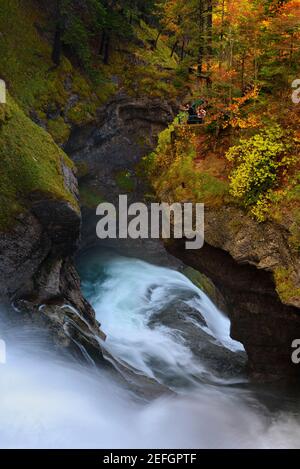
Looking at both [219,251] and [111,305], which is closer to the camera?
[219,251]

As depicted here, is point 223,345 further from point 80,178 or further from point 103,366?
point 80,178

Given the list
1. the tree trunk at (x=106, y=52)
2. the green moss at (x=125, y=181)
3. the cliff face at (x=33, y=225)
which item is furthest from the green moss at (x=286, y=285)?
the tree trunk at (x=106, y=52)

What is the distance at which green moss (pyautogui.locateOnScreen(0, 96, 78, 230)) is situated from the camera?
1140 centimetres

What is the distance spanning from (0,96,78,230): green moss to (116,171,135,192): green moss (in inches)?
473

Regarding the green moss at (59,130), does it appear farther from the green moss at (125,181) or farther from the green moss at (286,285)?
the green moss at (286,285)

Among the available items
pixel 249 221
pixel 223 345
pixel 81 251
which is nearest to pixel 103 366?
pixel 249 221

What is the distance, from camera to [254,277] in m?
12.4

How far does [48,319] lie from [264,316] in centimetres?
620

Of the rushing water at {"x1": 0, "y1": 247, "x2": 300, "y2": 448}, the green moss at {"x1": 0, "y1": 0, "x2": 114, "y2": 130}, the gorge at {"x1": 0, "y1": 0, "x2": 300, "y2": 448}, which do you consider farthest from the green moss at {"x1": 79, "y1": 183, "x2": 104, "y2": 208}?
the rushing water at {"x1": 0, "y1": 247, "x2": 300, "y2": 448}

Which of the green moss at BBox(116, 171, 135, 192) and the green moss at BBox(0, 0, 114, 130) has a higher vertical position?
the green moss at BBox(0, 0, 114, 130)

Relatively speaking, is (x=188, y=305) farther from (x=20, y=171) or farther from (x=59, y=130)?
(x=20, y=171)

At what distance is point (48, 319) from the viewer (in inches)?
449

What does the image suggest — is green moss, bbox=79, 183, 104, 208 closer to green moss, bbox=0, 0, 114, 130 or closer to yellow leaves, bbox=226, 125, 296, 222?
green moss, bbox=0, 0, 114, 130
